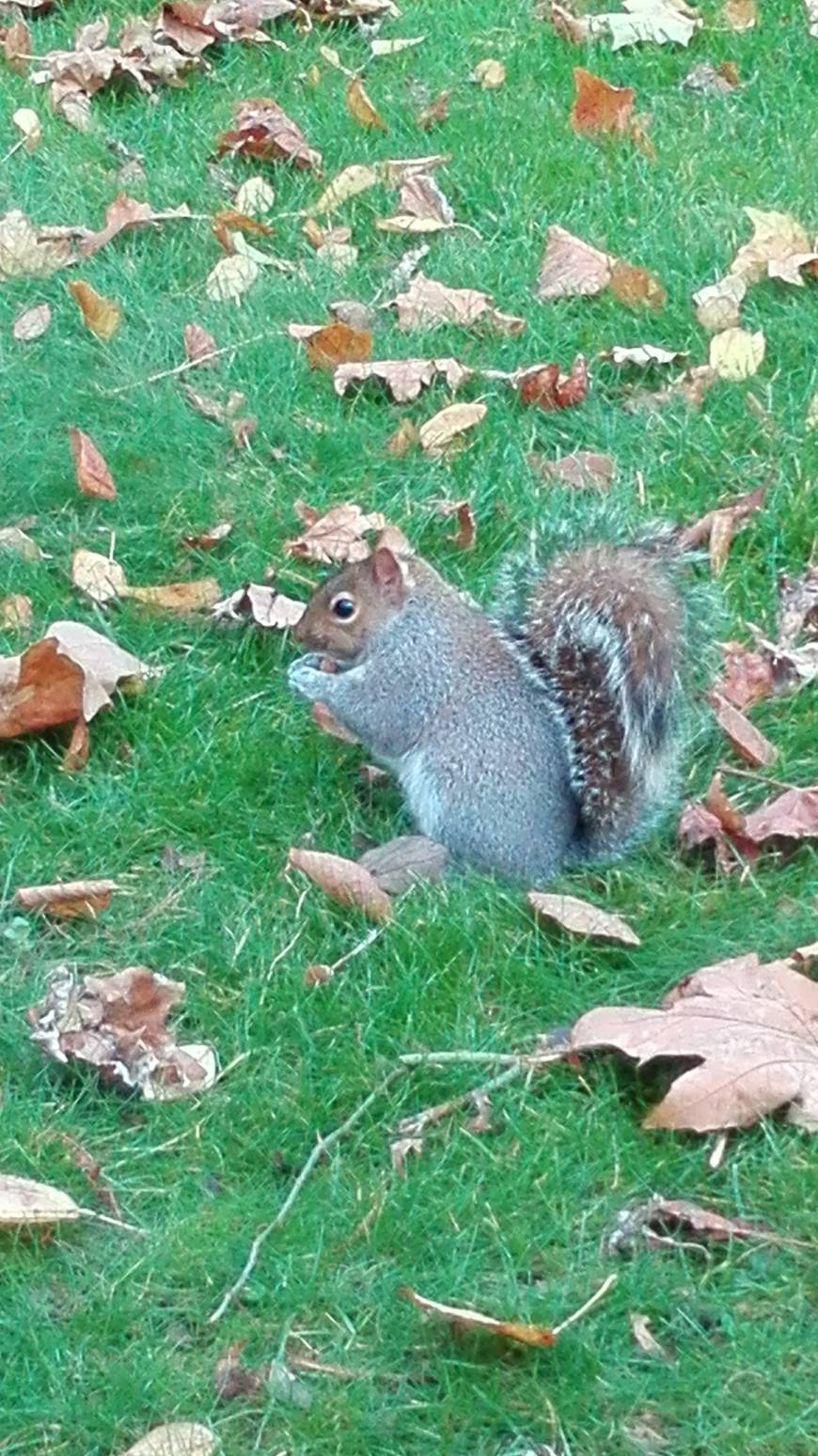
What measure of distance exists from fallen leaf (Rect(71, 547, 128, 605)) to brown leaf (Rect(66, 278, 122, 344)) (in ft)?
2.17

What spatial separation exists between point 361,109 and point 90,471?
131 centimetres

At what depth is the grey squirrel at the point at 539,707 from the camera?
2.50 m

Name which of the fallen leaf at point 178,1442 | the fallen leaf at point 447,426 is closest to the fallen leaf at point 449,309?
the fallen leaf at point 447,426

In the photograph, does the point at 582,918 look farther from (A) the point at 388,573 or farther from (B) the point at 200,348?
(B) the point at 200,348

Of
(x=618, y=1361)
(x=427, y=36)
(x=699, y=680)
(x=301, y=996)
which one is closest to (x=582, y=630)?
(x=699, y=680)

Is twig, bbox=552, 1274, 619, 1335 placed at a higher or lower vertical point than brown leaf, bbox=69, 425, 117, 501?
lower

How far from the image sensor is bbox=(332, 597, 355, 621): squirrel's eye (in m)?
2.77

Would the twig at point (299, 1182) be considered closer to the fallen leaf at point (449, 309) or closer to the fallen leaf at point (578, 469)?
the fallen leaf at point (578, 469)

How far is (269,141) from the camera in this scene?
4113 mm

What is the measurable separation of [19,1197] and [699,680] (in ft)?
3.59

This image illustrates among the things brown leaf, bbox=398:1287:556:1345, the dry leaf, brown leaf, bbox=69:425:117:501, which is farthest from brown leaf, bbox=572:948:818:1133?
the dry leaf

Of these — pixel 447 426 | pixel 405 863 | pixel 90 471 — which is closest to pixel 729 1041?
pixel 405 863

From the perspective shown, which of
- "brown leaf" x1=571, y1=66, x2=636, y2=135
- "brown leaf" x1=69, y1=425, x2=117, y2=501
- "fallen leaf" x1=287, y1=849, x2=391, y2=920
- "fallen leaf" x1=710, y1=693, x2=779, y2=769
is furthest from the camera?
"brown leaf" x1=571, y1=66, x2=636, y2=135

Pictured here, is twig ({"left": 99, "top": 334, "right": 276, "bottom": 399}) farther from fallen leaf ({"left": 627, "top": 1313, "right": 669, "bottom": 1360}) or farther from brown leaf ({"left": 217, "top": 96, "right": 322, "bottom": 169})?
fallen leaf ({"left": 627, "top": 1313, "right": 669, "bottom": 1360})
